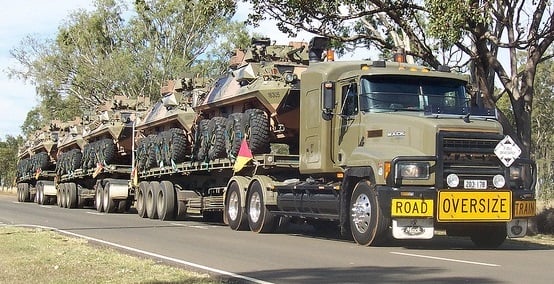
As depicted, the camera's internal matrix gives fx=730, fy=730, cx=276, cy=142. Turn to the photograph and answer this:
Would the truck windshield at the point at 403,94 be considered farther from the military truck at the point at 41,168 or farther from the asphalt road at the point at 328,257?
the military truck at the point at 41,168

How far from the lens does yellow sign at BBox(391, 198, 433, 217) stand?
11727mm

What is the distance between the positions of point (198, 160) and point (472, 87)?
8.32 metres

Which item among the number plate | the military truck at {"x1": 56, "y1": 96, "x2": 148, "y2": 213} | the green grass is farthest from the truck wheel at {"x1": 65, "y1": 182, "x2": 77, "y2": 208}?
the number plate

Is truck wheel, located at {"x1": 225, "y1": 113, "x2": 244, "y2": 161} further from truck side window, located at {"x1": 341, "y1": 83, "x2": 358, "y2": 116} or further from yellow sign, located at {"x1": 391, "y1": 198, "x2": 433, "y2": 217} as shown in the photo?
yellow sign, located at {"x1": 391, "y1": 198, "x2": 433, "y2": 217}

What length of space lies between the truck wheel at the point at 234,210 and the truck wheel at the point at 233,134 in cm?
77

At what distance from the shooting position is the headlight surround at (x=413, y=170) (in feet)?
39.0

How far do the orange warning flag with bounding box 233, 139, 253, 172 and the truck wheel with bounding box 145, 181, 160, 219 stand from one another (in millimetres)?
6269

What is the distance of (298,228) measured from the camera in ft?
62.6

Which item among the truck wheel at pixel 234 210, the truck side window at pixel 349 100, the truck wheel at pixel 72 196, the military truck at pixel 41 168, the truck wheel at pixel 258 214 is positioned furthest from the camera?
the military truck at pixel 41 168

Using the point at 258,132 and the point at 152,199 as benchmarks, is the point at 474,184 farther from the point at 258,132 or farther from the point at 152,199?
the point at 152,199

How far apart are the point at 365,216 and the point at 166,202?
10194mm

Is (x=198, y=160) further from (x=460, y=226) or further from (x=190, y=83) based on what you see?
(x=460, y=226)

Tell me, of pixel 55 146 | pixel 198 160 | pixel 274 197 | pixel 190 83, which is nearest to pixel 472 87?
pixel 274 197

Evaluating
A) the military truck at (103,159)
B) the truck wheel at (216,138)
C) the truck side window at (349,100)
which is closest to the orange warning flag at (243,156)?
the truck wheel at (216,138)
